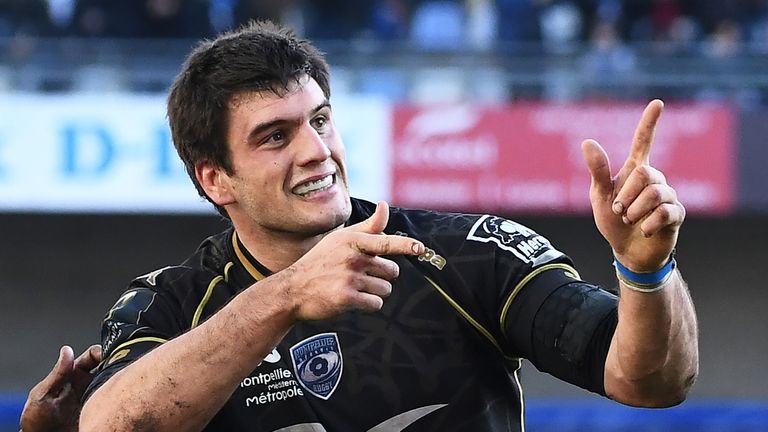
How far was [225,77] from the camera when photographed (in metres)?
3.23

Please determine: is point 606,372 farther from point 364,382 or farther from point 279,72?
point 279,72

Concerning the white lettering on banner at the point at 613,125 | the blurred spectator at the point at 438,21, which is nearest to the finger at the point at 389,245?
the white lettering on banner at the point at 613,125

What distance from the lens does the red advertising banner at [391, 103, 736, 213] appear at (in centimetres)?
1035

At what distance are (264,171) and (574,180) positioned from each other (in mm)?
7442

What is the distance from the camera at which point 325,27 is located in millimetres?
10883

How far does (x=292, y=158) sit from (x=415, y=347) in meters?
0.55

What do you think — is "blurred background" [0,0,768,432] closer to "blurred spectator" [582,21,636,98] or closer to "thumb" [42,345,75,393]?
"blurred spectator" [582,21,636,98]

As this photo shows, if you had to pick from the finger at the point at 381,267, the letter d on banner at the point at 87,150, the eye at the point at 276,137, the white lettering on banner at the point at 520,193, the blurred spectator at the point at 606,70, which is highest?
the eye at the point at 276,137

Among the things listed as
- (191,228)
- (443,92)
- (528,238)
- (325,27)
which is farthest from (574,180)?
(528,238)

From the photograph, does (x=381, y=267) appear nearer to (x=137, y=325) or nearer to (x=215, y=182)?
(x=137, y=325)

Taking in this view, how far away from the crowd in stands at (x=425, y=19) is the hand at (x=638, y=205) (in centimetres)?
809

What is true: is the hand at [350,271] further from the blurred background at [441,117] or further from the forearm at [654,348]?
the blurred background at [441,117]

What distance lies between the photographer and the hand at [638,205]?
250cm

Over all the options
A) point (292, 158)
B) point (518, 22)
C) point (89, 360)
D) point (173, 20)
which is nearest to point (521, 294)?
point (292, 158)
